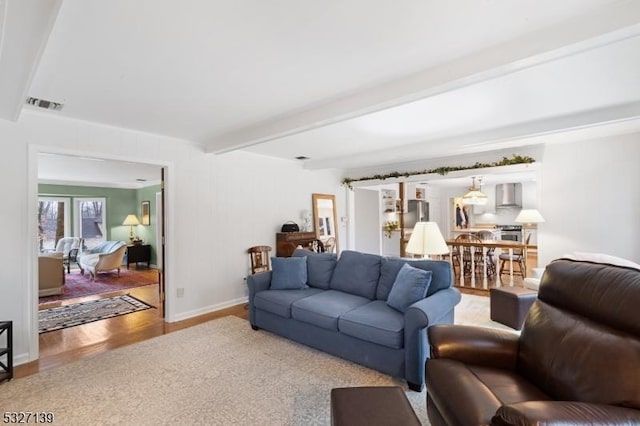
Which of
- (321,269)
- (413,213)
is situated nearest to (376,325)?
(321,269)

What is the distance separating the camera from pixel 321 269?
3.87 m

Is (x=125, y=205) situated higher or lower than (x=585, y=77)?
lower

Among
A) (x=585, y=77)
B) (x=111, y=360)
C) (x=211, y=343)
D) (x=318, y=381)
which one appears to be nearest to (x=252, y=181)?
(x=211, y=343)

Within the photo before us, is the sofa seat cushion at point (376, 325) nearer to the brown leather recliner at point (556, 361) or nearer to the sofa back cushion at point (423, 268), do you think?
the sofa back cushion at point (423, 268)

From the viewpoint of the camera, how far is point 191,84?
8.26 ft

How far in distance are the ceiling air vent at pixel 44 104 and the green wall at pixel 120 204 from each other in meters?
5.84

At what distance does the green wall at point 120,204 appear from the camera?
8461 millimetres

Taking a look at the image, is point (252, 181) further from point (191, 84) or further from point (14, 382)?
point (14, 382)

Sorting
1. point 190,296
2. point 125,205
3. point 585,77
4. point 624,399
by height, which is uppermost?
point 585,77

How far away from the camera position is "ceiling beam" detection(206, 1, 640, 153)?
64.5 inches

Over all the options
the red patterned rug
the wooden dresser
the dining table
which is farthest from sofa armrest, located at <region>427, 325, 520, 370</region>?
the red patterned rug

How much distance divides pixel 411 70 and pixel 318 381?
2.57 metres

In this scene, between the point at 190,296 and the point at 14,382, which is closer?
the point at 14,382

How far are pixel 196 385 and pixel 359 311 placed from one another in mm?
1511
